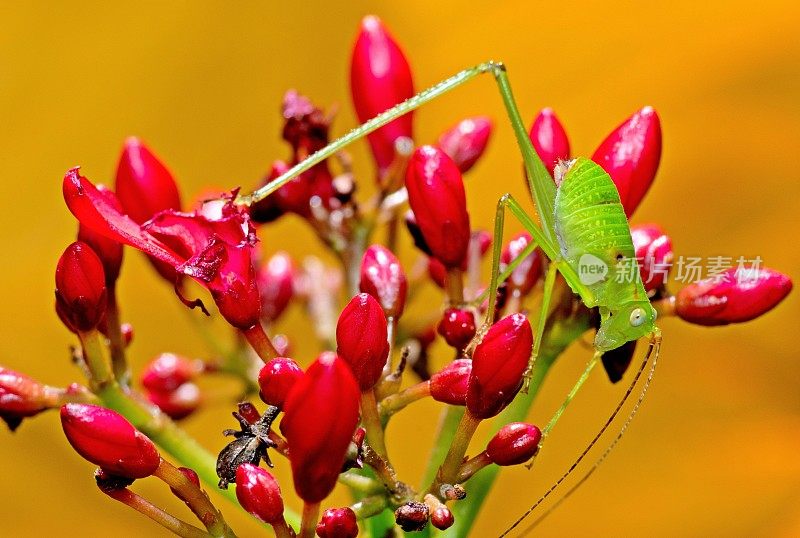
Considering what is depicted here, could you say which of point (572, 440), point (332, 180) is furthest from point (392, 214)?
point (572, 440)

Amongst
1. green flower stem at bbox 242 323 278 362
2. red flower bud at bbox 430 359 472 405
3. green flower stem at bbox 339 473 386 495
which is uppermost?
green flower stem at bbox 242 323 278 362

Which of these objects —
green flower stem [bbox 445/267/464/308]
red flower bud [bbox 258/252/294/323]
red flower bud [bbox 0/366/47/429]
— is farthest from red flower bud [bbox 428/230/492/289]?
red flower bud [bbox 0/366/47/429]

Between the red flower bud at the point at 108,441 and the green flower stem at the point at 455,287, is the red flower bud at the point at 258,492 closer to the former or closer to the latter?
the red flower bud at the point at 108,441

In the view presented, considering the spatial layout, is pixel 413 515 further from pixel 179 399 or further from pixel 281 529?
pixel 179 399

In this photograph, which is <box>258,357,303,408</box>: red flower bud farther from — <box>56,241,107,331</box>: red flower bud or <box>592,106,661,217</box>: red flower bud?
<box>592,106,661,217</box>: red flower bud

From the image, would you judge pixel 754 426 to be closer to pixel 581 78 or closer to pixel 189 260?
pixel 581 78

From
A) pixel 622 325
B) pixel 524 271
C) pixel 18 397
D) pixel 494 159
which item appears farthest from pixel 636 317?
pixel 494 159

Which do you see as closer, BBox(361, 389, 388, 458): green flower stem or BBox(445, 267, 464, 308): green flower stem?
BBox(361, 389, 388, 458): green flower stem
